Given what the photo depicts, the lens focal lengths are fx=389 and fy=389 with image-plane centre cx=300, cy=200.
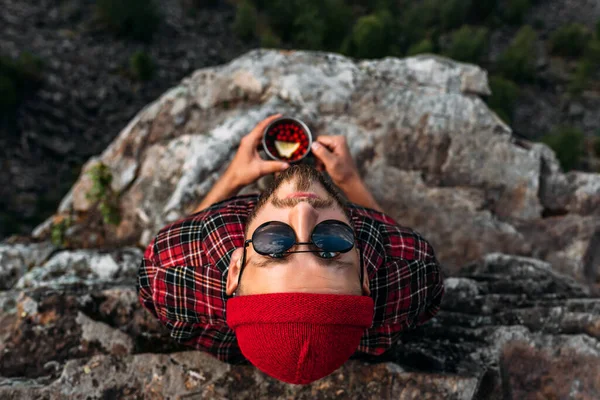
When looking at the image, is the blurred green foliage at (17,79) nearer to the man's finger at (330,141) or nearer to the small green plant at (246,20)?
the small green plant at (246,20)

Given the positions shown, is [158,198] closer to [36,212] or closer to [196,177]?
[196,177]

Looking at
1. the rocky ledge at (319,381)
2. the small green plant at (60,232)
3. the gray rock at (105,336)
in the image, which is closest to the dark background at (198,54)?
the small green plant at (60,232)

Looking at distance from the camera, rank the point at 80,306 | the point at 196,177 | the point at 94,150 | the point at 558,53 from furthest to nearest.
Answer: the point at 558,53 → the point at 94,150 → the point at 196,177 → the point at 80,306

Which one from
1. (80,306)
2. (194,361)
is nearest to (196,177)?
(80,306)

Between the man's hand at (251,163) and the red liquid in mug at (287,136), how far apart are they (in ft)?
0.17

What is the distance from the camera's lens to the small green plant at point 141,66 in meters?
9.22

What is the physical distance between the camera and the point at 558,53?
12.1 m

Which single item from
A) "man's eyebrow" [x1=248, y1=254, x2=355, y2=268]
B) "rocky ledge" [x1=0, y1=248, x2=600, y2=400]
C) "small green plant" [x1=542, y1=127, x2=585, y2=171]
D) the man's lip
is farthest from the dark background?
"man's eyebrow" [x1=248, y1=254, x2=355, y2=268]

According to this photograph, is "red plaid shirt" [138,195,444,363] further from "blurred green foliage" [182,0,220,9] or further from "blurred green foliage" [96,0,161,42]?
"blurred green foliage" [182,0,220,9]

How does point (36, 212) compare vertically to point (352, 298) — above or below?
below

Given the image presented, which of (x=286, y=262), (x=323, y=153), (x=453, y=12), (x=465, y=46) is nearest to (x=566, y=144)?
(x=465, y=46)

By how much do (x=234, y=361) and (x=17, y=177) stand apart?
869 cm

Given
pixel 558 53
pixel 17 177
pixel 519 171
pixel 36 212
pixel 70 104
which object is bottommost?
pixel 36 212

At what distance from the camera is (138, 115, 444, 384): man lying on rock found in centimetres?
116
